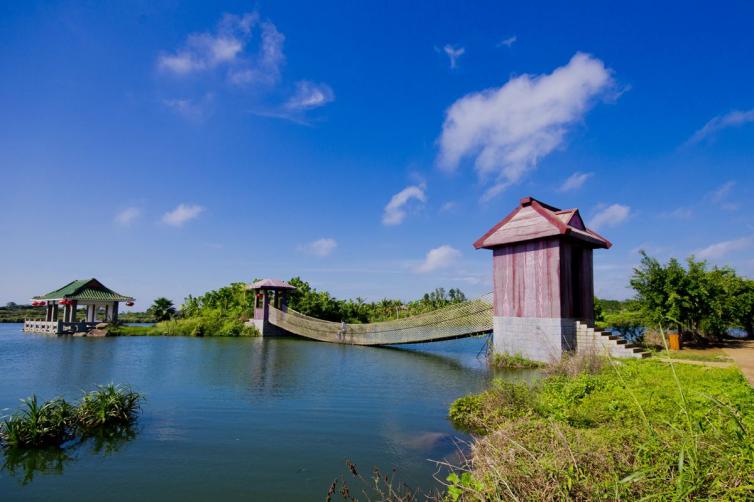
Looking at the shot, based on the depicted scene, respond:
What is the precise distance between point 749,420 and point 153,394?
1043 centimetres

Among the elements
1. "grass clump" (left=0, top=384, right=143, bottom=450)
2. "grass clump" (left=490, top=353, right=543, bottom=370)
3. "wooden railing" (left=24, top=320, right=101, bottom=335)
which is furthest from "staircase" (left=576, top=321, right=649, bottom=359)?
"wooden railing" (left=24, top=320, right=101, bottom=335)

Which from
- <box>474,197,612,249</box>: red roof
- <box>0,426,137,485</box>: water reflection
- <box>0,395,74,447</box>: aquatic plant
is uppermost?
<box>474,197,612,249</box>: red roof

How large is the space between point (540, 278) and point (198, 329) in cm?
2352

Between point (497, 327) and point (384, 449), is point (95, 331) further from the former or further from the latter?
point (384, 449)

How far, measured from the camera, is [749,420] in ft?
12.8

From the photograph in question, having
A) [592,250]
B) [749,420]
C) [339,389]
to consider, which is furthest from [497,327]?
[749,420]

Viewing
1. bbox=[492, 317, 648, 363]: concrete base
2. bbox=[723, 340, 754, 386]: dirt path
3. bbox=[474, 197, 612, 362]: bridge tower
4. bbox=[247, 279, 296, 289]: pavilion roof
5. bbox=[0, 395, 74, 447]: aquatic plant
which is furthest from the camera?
bbox=[247, 279, 296, 289]: pavilion roof

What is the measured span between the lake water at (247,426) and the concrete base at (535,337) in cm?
136

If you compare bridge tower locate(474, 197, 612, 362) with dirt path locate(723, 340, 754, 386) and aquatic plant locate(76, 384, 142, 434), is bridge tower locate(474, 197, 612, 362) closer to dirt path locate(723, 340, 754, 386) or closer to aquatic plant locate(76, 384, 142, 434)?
dirt path locate(723, 340, 754, 386)

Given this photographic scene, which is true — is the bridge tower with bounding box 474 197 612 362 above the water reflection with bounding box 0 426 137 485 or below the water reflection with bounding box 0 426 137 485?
above

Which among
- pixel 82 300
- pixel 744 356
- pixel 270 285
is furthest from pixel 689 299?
pixel 82 300

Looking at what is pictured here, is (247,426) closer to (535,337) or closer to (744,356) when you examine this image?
(535,337)

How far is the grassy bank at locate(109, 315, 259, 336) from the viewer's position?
27.5 metres

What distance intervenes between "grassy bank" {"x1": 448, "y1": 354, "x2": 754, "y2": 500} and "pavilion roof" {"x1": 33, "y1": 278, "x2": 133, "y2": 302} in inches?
1206
